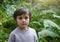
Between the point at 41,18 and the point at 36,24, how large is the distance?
276 mm

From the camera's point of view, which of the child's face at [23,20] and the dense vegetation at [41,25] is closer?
the child's face at [23,20]

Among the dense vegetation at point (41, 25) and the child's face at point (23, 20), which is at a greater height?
the child's face at point (23, 20)

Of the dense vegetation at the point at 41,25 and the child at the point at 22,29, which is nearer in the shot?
the child at the point at 22,29

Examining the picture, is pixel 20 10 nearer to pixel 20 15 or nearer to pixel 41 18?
pixel 20 15

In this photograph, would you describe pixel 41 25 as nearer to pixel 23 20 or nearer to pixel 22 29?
pixel 22 29

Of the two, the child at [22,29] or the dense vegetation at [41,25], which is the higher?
the child at [22,29]

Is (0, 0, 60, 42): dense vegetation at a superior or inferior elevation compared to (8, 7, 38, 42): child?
inferior

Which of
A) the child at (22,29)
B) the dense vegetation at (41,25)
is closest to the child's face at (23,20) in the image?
the child at (22,29)

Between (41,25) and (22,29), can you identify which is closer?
(22,29)

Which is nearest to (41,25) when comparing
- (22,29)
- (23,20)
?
(22,29)

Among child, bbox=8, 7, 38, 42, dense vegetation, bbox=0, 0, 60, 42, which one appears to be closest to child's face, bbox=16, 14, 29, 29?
child, bbox=8, 7, 38, 42

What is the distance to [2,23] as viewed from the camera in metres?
5.41

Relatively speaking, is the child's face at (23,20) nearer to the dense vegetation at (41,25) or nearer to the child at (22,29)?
the child at (22,29)

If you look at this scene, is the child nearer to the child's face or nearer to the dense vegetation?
the child's face
